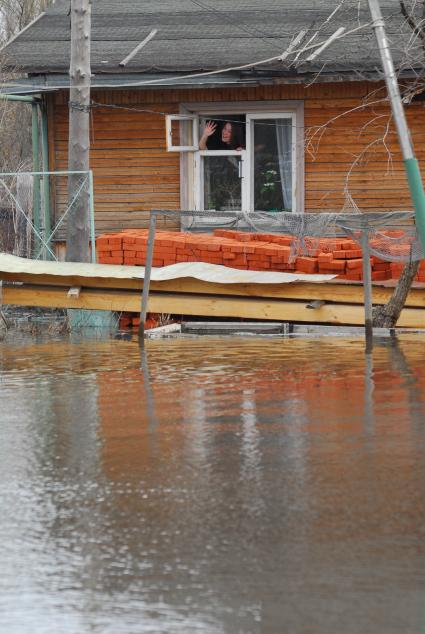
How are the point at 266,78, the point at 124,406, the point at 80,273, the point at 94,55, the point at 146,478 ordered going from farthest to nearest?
the point at 94,55 < the point at 266,78 < the point at 80,273 < the point at 124,406 < the point at 146,478

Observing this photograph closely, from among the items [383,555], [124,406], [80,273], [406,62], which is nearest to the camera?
[383,555]

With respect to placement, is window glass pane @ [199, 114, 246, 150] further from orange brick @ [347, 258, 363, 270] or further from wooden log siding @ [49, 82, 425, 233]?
orange brick @ [347, 258, 363, 270]

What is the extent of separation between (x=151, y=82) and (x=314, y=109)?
2.99 meters

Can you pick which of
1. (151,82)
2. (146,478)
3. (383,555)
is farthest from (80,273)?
(383,555)

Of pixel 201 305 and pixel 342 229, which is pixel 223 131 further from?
pixel 342 229

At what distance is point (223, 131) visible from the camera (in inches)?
819

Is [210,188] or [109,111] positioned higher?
[109,111]

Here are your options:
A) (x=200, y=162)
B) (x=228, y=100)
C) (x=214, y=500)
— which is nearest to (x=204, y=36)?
(x=228, y=100)

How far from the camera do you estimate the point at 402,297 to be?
50.2ft

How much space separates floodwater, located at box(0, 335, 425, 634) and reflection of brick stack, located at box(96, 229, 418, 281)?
4171 millimetres

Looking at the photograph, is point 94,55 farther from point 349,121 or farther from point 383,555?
point 383,555

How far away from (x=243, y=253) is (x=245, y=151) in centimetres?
409

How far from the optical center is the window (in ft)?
67.3

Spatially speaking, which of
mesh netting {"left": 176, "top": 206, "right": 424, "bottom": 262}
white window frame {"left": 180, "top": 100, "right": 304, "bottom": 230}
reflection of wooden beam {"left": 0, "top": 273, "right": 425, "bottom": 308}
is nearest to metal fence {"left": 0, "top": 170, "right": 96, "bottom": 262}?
white window frame {"left": 180, "top": 100, "right": 304, "bottom": 230}
